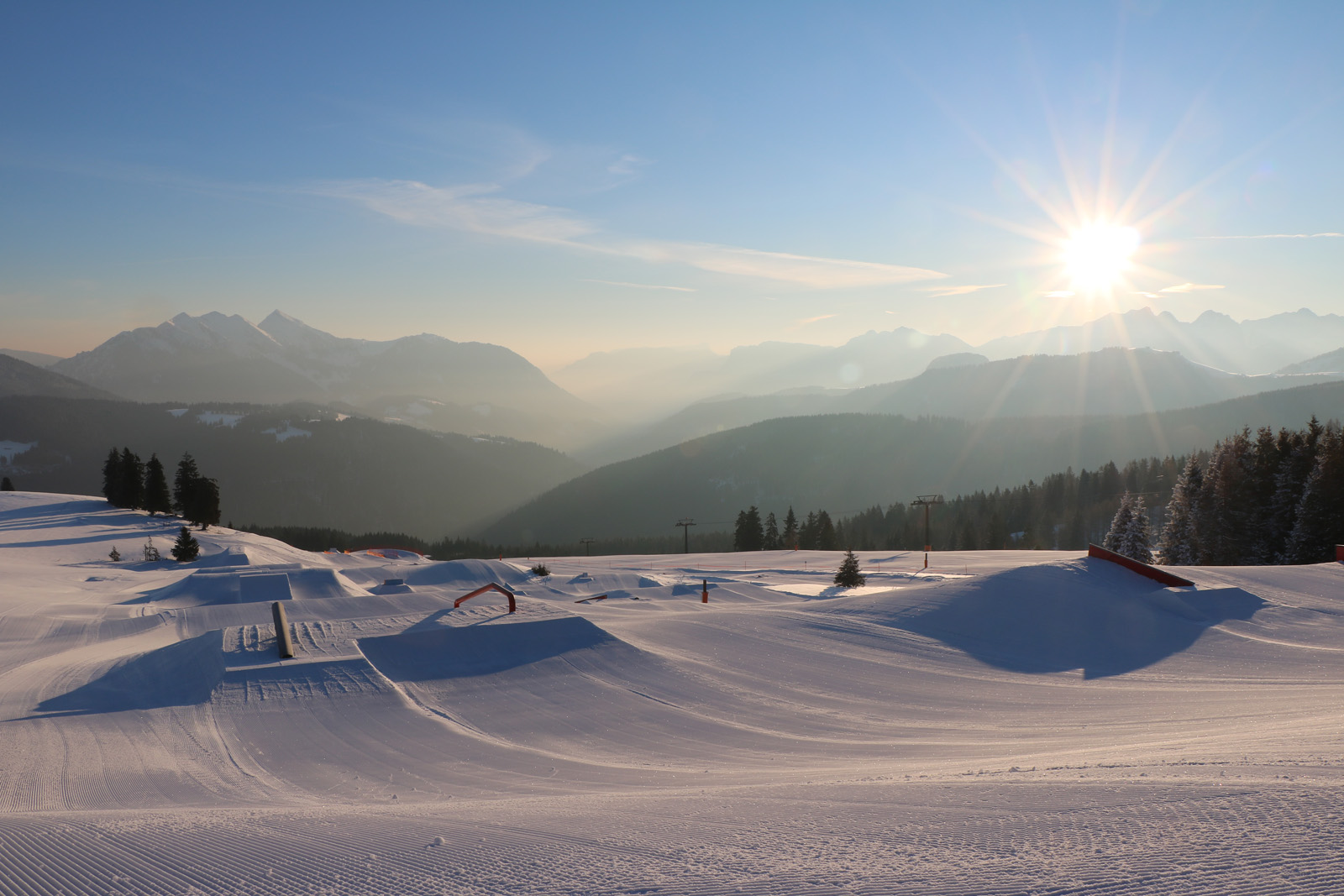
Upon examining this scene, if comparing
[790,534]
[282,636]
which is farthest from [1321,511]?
[790,534]

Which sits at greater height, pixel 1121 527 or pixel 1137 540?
pixel 1121 527

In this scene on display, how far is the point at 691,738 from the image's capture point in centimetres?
1248

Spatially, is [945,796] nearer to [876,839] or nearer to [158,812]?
[876,839]

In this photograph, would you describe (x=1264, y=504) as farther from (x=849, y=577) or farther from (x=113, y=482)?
(x=113, y=482)

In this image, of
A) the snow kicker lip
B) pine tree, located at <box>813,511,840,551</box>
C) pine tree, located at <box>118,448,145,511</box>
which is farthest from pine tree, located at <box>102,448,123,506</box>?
pine tree, located at <box>813,511,840,551</box>

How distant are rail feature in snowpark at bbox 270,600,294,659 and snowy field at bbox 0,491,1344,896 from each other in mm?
363

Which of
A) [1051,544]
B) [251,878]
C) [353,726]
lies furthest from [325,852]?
[1051,544]

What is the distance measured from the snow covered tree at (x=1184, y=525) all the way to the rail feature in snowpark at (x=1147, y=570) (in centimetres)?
2688

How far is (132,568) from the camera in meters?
40.1

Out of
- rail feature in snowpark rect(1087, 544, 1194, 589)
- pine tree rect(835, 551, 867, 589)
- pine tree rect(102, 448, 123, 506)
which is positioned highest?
pine tree rect(102, 448, 123, 506)

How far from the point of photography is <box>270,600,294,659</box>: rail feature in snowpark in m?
15.7

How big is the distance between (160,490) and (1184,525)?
263 feet

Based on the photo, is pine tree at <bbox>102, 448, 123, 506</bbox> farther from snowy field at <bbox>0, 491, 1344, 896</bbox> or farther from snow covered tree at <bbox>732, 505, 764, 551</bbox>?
snow covered tree at <bbox>732, 505, 764, 551</bbox>

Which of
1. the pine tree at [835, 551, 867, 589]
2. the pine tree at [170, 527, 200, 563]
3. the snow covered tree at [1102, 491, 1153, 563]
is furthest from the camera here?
the snow covered tree at [1102, 491, 1153, 563]
